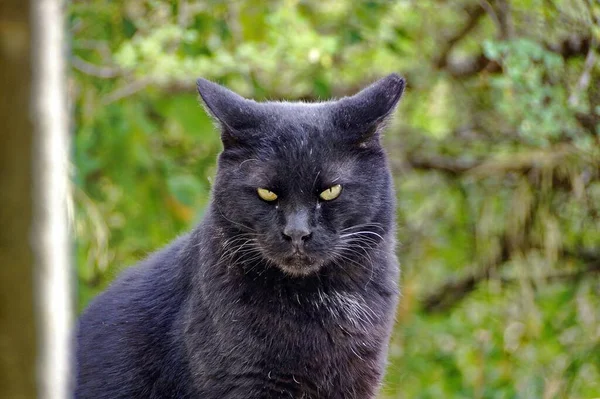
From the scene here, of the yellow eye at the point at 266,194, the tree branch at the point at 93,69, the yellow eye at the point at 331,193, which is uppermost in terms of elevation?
the yellow eye at the point at 266,194

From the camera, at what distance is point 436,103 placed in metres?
5.89

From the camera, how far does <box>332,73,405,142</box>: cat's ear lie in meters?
2.83

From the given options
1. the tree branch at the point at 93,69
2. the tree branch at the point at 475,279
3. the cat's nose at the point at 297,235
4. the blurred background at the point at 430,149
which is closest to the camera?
the cat's nose at the point at 297,235

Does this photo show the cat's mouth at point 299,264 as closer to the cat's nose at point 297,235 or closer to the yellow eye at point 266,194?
the cat's nose at point 297,235

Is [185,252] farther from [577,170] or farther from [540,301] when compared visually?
[540,301]

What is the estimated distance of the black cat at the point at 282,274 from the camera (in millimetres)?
2725

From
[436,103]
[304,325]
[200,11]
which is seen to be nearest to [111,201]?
[200,11]

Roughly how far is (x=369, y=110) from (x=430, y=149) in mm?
3388

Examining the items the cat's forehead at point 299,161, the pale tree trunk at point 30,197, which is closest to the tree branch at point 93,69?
the cat's forehead at point 299,161

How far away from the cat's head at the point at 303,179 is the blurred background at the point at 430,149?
183cm

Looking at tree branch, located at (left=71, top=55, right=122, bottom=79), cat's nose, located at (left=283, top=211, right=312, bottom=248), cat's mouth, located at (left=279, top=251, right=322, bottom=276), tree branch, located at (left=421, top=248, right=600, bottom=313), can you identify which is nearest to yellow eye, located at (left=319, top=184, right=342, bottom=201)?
cat's nose, located at (left=283, top=211, right=312, bottom=248)

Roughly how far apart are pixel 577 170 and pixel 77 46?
3.37 metres

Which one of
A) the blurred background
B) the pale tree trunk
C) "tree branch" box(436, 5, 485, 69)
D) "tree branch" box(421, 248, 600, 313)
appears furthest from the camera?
"tree branch" box(421, 248, 600, 313)

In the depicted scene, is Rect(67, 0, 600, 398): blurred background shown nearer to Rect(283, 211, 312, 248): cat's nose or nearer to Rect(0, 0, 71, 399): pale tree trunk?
Rect(283, 211, 312, 248): cat's nose
